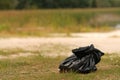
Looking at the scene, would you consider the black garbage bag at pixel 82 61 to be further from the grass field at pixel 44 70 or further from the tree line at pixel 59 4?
the tree line at pixel 59 4

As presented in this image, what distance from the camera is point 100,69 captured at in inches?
392

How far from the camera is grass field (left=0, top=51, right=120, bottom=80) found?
894cm

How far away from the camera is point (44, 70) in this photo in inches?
392

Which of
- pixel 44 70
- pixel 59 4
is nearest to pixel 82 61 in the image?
pixel 44 70

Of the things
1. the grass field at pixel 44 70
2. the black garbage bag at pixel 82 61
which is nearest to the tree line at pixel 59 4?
the grass field at pixel 44 70

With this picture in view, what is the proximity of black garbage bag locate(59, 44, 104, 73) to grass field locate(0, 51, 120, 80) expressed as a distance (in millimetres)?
167

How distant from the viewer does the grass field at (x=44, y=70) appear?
8.94m

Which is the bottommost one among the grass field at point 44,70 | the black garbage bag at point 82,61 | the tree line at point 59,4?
the tree line at point 59,4

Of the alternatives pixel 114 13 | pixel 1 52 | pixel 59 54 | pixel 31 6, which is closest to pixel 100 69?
pixel 59 54

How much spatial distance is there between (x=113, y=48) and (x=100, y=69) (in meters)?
5.38

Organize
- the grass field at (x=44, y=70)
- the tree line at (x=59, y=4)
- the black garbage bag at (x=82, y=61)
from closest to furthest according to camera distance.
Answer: the grass field at (x=44, y=70) → the black garbage bag at (x=82, y=61) → the tree line at (x=59, y=4)

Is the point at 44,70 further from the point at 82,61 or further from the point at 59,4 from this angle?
the point at 59,4

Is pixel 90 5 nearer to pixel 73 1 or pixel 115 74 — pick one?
pixel 73 1

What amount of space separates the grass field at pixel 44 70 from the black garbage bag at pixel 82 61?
6.6 inches
